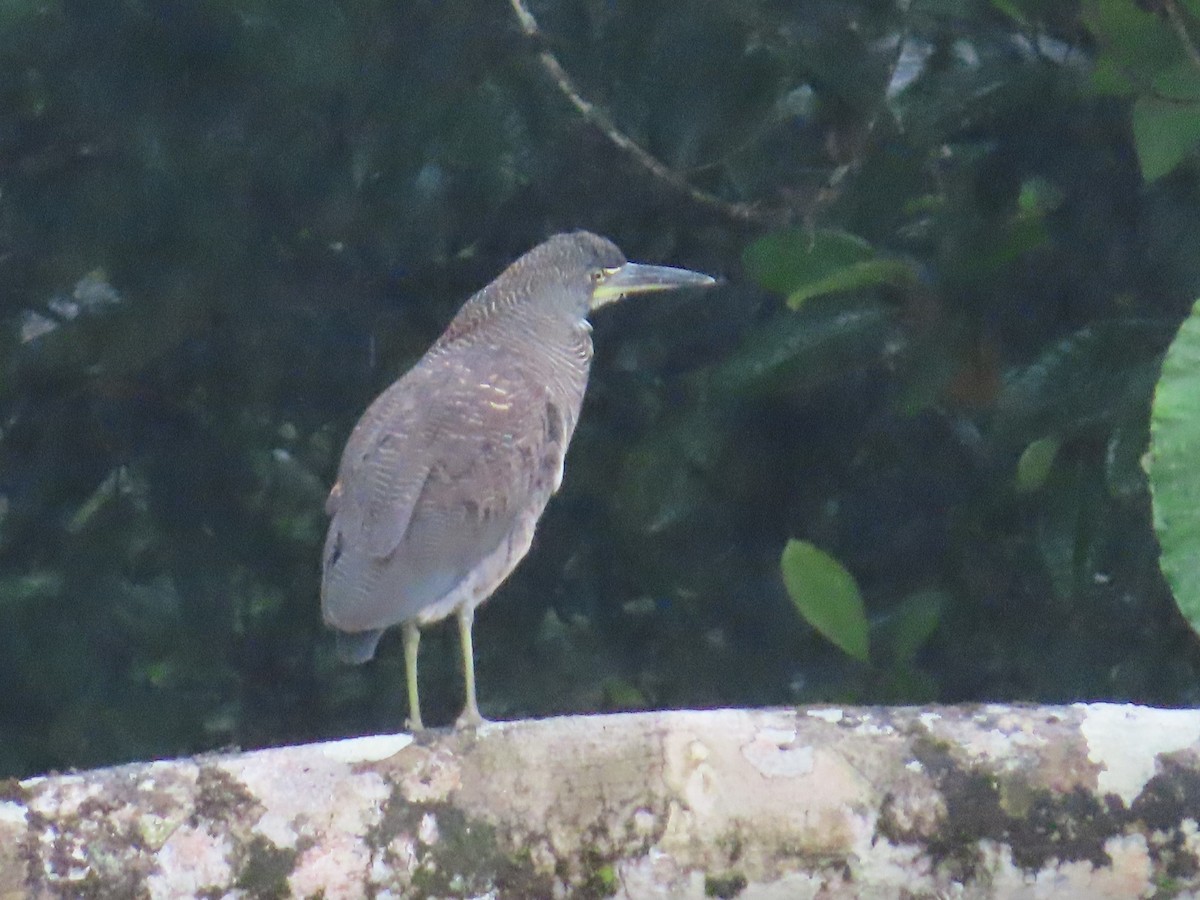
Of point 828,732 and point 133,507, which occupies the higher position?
point 133,507

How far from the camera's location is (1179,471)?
2.59m

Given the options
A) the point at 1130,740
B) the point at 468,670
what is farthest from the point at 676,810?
the point at 468,670

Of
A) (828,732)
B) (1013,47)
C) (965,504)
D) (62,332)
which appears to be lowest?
(828,732)

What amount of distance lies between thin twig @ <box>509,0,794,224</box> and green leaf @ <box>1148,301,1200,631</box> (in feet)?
4.19

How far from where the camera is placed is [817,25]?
142 inches

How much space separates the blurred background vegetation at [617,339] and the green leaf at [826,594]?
1 cm

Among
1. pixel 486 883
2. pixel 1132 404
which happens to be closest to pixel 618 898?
pixel 486 883

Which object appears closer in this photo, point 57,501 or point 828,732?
point 828,732

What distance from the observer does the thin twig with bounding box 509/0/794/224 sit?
142 inches

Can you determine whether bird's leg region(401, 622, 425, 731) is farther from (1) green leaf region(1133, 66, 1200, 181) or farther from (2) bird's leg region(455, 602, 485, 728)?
(1) green leaf region(1133, 66, 1200, 181)

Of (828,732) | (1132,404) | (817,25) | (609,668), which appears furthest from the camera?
(609,668)

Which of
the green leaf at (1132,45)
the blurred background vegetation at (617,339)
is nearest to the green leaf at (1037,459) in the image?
the blurred background vegetation at (617,339)

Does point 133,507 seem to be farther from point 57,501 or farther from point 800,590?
point 800,590

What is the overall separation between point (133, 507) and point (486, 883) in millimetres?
1848
